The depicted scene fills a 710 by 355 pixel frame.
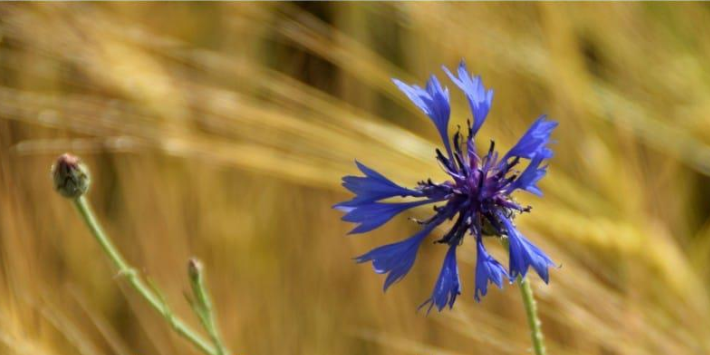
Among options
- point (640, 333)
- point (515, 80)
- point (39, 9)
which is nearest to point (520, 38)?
point (515, 80)

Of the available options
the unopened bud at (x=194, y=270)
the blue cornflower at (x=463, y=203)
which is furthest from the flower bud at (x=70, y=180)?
the blue cornflower at (x=463, y=203)

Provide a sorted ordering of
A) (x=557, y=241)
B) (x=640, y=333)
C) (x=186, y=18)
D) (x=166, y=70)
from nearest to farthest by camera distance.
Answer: (x=640, y=333) < (x=557, y=241) < (x=166, y=70) < (x=186, y=18)

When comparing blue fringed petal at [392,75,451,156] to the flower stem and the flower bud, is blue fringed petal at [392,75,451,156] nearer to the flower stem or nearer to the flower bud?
the flower stem

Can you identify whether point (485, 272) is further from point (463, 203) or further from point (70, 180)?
point (70, 180)

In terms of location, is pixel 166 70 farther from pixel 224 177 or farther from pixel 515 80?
pixel 515 80

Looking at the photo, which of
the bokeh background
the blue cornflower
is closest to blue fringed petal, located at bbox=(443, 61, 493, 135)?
the blue cornflower

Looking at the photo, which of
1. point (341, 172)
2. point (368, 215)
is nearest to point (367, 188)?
point (368, 215)
